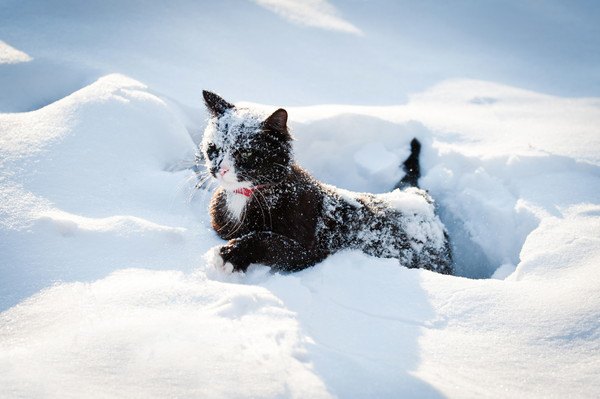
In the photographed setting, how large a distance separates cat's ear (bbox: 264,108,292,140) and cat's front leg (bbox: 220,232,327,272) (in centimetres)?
57

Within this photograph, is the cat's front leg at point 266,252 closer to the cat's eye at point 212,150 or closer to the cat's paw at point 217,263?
the cat's paw at point 217,263

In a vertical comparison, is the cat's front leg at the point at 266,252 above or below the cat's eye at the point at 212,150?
below

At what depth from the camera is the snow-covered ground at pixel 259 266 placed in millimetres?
1458

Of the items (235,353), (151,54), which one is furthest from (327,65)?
(235,353)

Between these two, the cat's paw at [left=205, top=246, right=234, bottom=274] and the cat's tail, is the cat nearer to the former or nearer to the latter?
the cat's paw at [left=205, top=246, right=234, bottom=274]

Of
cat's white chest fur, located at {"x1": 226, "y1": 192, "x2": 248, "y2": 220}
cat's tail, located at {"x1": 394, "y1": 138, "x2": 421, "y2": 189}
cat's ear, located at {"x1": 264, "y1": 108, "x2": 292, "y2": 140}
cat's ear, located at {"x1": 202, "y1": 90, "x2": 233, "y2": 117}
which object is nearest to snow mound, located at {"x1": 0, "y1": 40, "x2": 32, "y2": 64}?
cat's ear, located at {"x1": 202, "y1": 90, "x2": 233, "y2": 117}

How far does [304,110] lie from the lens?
3908 mm

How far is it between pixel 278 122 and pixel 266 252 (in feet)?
2.30

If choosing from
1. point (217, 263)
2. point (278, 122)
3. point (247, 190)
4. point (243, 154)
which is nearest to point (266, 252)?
point (217, 263)

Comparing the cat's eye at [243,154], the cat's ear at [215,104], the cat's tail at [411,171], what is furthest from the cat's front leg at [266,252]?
the cat's tail at [411,171]

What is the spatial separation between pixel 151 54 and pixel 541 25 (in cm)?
586

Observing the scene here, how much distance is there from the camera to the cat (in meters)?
2.22

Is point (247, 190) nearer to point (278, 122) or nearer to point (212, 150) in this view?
point (212, 150)

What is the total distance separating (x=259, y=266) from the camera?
2213 mm
